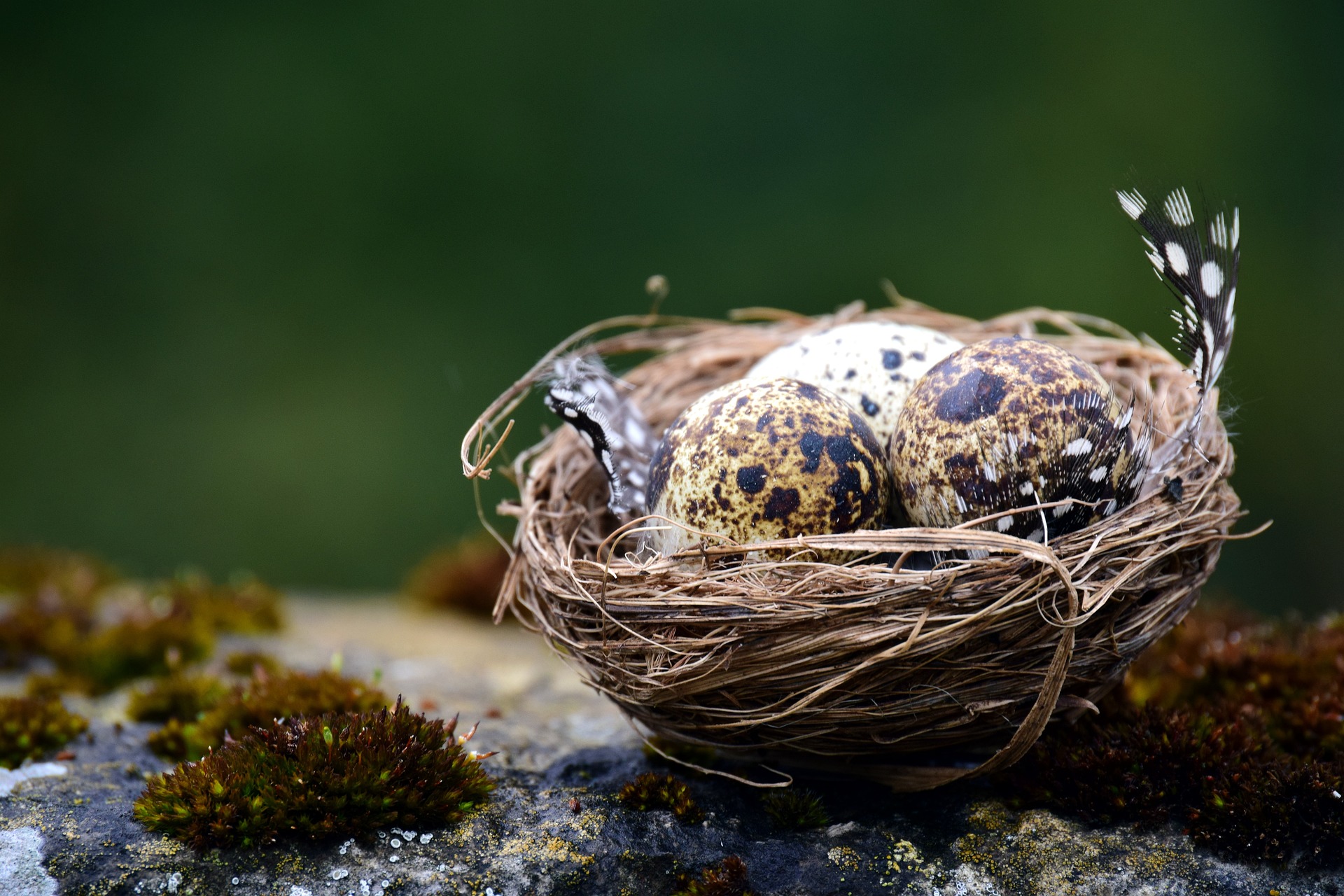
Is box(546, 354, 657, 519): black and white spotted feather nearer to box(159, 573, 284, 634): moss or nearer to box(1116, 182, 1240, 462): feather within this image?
box(1116, 182, 1240, 462): feather

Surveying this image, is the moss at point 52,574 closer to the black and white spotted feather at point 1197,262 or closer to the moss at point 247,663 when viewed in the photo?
the moss at point 247,663

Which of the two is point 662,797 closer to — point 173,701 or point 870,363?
point 870,363

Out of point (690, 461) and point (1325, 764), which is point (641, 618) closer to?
point (690, 461)

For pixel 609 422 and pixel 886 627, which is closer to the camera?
pixel 886 627

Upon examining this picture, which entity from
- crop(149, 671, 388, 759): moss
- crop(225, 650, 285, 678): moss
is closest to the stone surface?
crop(149, 671, 388, 759): moss

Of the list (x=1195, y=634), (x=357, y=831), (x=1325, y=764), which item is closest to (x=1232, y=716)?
(x=1325, y=764)

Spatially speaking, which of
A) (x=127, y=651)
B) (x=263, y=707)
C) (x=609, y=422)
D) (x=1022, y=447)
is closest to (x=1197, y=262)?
(x=1022, y=447)
